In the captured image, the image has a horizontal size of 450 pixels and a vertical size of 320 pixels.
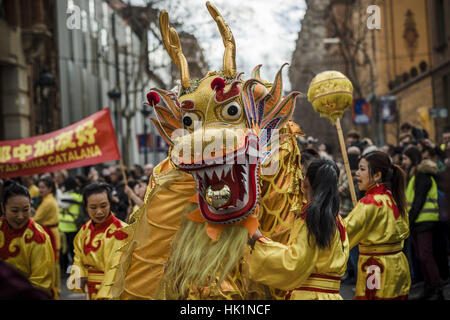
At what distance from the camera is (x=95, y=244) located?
5.91 meters

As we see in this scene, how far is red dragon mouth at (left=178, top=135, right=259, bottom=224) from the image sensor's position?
3838 millimetres

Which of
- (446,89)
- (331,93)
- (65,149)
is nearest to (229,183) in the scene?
(331,93)

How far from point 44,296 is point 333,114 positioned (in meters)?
4.60

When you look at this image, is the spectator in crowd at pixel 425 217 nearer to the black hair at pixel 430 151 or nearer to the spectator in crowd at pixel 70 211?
the black hair at pixel 430 151

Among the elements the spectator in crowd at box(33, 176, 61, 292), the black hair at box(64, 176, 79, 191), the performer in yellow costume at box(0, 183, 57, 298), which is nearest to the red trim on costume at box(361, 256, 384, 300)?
the performer in yellow costume at box(0, 183, 57, 298)

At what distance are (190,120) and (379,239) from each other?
2041mm

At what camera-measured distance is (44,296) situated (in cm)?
190

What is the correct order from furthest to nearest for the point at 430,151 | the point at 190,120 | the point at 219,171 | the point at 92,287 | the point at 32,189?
the point at 32,189 < the point at 430,151 < the point at 92,287 < the point at 190,120 < the point at 219,171

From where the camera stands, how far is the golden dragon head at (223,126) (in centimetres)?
384

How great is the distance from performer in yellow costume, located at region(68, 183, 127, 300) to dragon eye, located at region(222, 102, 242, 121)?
1978mm

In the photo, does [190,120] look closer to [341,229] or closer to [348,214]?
[341,229]

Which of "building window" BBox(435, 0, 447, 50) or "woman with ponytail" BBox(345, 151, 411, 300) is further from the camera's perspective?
"building window" BBox(435, 0, 447, 50)

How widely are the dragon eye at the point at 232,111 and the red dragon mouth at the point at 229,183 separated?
0.26m

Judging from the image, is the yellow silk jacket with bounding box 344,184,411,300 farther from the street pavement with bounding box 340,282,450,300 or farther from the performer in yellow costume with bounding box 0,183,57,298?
the street pavement with bounding box 340,282,450,300
